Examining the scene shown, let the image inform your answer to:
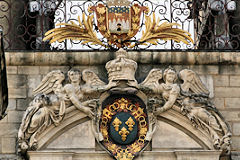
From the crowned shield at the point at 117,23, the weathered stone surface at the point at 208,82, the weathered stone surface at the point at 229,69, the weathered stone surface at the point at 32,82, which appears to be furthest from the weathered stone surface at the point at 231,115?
the weathered stone surface at the point at 32,82

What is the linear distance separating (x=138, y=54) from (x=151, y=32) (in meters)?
0.48

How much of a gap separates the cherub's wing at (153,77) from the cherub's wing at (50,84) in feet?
4.51

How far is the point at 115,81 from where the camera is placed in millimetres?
20438

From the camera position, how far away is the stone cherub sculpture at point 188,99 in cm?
2042

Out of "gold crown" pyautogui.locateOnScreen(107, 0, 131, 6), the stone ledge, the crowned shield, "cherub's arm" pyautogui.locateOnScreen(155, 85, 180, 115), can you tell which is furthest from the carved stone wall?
"gold crown" pyautogui.locateOnScreen(107, 0, 131, 6)

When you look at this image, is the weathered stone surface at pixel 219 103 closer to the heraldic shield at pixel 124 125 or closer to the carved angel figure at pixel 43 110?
the heraldic shield at pixel 124 125

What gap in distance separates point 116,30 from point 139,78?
92 cm

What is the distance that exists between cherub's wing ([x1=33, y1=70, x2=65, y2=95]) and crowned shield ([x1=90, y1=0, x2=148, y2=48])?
3.67 ft

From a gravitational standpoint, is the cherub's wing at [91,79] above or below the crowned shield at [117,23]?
below

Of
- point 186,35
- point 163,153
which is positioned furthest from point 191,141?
point 186,35

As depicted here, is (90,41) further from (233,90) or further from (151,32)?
(233,90)

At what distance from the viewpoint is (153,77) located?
67.8ft

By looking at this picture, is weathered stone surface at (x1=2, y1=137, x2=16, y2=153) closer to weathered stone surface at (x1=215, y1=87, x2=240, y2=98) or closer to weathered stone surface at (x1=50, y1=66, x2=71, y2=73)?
weathered stone surface at (x1=50, y1=66, x2=71, y2=73)

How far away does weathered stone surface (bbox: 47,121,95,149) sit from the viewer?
20.3 m
